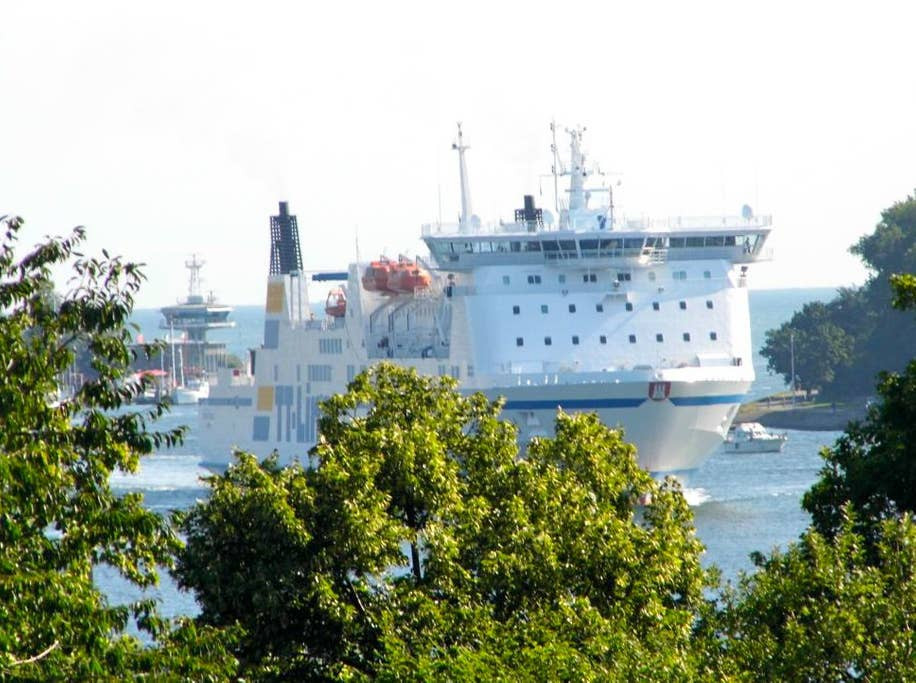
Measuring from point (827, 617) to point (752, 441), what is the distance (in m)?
70.1

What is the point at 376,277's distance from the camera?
72.9 metres

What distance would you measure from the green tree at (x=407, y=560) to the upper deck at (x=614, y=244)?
39841 millimetres

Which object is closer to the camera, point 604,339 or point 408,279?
point 604,339

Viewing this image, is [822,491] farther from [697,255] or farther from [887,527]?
[697,255]

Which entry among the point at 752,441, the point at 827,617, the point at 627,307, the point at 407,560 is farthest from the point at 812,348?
the point at 827,617

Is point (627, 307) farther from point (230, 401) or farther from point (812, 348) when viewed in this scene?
point (812, 348)

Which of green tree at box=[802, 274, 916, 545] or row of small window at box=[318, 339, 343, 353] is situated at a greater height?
row of small window at box=[318, 339, 343, 353]

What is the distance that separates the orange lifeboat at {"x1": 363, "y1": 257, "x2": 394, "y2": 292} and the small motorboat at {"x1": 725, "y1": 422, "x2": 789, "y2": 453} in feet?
65.7

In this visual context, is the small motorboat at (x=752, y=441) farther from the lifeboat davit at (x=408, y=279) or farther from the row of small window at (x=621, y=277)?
the row of small window at (x=621, y=277)

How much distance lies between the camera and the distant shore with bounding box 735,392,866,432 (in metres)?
105

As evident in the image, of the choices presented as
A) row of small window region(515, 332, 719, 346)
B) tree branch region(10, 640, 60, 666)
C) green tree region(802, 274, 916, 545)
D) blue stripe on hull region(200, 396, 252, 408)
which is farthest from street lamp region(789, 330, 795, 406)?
tree branch region(10, 640, 60, 666)

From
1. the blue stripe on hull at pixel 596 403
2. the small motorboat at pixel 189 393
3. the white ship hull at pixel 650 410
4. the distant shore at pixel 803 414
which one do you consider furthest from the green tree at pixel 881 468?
the small motorboat at pixel 189 393

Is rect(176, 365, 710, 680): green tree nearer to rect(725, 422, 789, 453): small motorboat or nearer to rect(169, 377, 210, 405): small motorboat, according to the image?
rect(725, 422, 789, 453): small motorboat

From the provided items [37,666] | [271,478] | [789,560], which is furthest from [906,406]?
[37,666]
